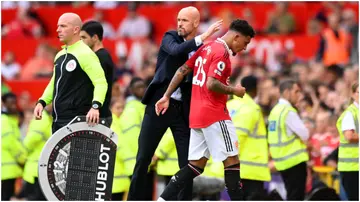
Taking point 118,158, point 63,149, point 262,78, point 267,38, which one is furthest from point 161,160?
point 267,38

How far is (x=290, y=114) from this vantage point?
46.4 ft

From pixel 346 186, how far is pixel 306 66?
7358 millimetres

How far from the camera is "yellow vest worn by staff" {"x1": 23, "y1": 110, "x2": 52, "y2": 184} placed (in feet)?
51.1

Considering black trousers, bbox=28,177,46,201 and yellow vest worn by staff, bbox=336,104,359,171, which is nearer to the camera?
yellow vest worn by staff, bbox=336,104,359,171

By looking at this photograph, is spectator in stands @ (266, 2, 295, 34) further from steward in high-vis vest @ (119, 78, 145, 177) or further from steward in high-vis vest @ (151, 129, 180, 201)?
steward in high-vis vest @ (151, 129, 180, 201)

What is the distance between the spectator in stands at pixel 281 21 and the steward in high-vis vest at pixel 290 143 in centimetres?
897

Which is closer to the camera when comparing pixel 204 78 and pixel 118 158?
pixel 204 78

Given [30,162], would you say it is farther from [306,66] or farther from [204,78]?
[306,66]

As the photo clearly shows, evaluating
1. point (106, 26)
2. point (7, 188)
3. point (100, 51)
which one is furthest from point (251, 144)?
point (106, 26)

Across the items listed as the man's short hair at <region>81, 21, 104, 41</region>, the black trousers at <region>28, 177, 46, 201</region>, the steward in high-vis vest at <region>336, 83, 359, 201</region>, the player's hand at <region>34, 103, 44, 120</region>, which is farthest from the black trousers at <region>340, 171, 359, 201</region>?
the black trousers at <region>28, 177, 46, 201</region>

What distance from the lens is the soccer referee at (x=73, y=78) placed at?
1171 cm

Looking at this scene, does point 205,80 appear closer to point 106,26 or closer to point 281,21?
point 281,21

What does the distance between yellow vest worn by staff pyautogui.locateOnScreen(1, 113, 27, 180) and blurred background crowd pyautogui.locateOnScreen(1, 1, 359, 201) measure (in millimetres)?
3108

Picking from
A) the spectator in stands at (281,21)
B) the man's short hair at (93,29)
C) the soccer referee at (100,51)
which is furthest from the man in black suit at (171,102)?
the spectator in stands at (281,21)
